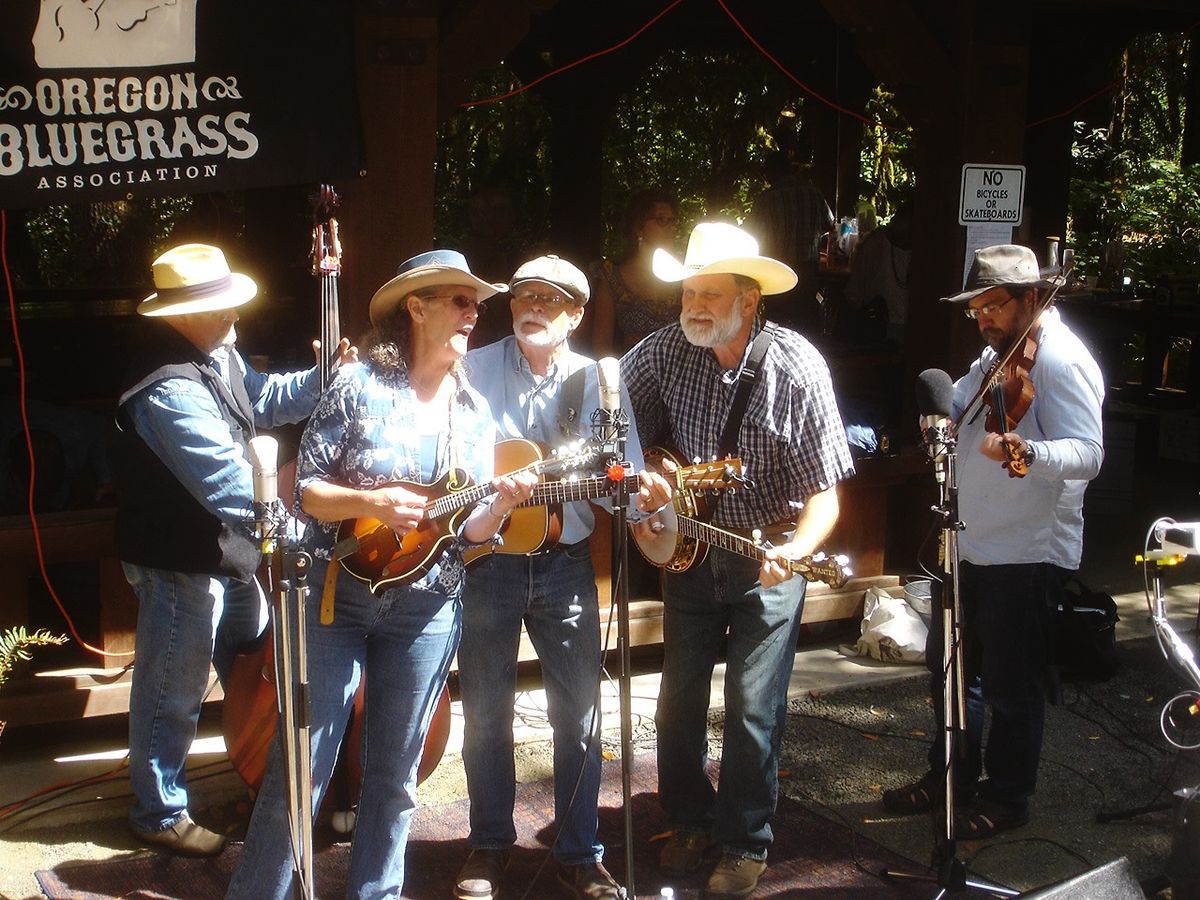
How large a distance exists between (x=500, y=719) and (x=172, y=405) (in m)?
1.34

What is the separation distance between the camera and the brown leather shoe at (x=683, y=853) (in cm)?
425

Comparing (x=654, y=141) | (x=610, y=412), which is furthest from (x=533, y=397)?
(x=654, y=141)

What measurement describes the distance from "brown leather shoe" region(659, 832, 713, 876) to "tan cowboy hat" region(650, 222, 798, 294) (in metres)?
1.74

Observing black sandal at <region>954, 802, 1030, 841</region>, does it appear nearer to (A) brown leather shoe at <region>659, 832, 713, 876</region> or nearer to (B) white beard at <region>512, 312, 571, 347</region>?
(A) brown leather shoe at <region>659, 832, 713, 876</region>

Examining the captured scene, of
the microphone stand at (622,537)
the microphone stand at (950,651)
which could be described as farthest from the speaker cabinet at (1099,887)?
the microphone stand at (622,537)

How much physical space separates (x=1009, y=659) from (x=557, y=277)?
6.40ft

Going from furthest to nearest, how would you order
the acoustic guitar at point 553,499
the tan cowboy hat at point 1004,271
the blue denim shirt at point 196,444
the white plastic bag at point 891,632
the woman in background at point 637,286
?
the woman in background at point 637,286 → the white plastic bag at point 891,632 → the tan cowboy hat at point 1004,271 → the blue denim shirt at point 196,444 → the acoustic guitar at point 553,499

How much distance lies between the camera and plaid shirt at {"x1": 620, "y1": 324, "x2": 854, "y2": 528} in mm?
4051

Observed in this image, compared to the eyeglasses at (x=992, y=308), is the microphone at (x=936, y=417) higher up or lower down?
lower down

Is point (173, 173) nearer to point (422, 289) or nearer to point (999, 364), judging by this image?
point (422, 289)

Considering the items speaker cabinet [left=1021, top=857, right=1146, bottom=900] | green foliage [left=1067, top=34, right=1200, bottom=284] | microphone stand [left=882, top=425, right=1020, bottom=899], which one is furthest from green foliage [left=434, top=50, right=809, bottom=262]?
speaker cabinet [left=1021, top=857, right=1146, bottom=900]

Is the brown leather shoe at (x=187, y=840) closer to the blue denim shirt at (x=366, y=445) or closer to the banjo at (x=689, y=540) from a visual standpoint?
the blue denim shirt at (x=366, y=445)

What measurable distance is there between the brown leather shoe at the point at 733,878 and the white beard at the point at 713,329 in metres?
1.58

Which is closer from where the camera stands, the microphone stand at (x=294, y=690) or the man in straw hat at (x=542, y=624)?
the microphone stand at (x=294, y=690)
